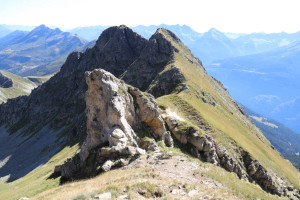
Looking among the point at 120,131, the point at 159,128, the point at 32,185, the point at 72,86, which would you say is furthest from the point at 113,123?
the point at 72,86

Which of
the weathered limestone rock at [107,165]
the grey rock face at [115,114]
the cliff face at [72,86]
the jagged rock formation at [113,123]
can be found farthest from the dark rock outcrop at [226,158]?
the cliff face at [72,86]

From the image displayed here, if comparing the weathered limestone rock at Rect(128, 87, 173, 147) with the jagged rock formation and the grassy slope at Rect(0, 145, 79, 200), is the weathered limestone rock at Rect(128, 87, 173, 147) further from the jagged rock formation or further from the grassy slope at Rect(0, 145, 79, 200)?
the grassy slope at Rect(0, 145, 79, 200)

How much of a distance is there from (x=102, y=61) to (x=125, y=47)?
1940cm

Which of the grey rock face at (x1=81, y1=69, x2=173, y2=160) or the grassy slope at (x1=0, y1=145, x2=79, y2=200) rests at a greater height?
the grey rock face at (x1=81, y1=69, x2=173, y2=160)

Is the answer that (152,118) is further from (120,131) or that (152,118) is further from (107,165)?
(107,165)

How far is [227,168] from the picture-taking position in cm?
4512

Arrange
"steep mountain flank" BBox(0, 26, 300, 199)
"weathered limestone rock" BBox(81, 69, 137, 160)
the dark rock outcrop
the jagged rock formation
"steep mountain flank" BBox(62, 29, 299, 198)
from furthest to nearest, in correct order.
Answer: the dark rock outcrop, "steep mountain flank" BBox(62, 29, 299, 198), "weathered limestone rock" BBox(81, 69, 137, 160), "steep mountain flank" BBox(0, 26, 300, 199), the jagged rock formation

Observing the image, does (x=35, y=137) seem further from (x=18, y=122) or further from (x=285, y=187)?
(x=285, y=187)

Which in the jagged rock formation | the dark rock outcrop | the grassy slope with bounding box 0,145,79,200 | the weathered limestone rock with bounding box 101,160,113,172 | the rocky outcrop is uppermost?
the rocky outcrop

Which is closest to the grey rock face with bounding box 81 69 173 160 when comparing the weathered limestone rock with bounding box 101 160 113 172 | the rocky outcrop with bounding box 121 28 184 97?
the weathered limestone rock with bounding box 101 160 113 172

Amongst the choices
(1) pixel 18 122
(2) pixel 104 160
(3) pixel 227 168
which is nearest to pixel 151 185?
(2) pixel 104 160

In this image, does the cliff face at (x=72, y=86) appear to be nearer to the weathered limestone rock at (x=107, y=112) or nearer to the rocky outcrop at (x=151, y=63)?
the rocky outcrop at (x=151, y=63)

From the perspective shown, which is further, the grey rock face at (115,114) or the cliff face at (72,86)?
the cliff face at (72,86)

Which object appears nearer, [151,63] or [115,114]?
[115,114]
